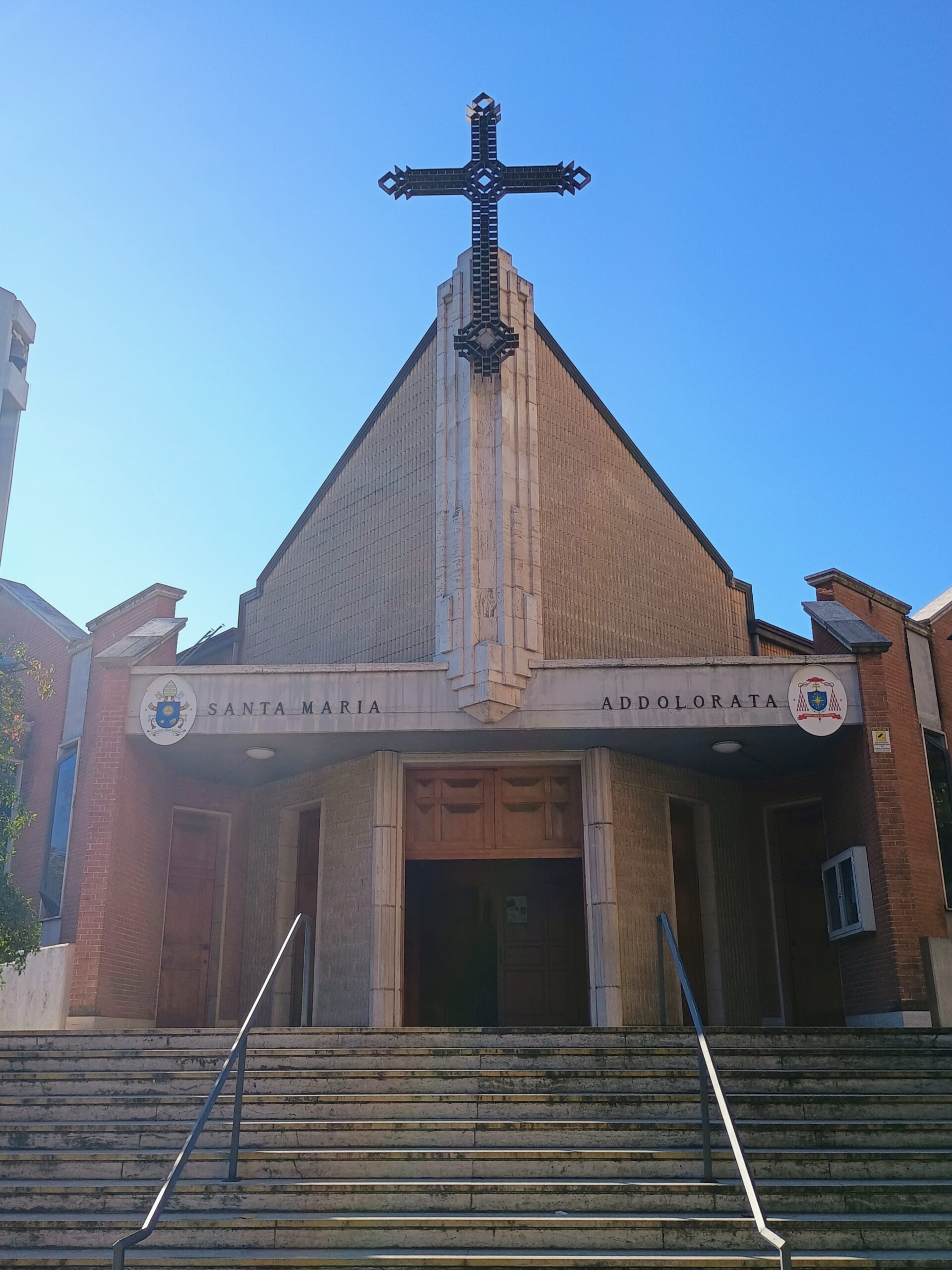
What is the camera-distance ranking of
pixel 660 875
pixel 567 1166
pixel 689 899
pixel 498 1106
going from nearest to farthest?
pixel 567 1166, pixel 498 1106, pixel 660 875, pixel 689 899

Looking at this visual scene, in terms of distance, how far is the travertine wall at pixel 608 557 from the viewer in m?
13.7

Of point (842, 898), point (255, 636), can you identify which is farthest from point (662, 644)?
point (255, 636)

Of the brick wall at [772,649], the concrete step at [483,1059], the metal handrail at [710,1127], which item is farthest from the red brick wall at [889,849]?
the metal handrail at [710,1127]

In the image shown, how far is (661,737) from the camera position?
500 inches

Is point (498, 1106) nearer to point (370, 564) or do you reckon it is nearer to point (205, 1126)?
point (205, 1126)

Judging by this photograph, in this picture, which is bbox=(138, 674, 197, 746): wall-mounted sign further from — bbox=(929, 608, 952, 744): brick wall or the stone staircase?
bbox=(929, 608, 952, 744): brick wall

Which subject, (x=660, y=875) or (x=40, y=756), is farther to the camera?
(x=40, y=756)

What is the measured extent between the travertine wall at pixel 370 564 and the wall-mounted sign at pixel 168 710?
7.66 feet

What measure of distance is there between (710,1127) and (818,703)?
5.35m

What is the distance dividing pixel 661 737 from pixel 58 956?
6.40 m

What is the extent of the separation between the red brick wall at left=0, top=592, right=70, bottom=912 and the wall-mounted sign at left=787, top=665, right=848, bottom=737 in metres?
9.13

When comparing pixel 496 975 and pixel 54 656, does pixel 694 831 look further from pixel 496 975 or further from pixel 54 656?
pixel 54 656

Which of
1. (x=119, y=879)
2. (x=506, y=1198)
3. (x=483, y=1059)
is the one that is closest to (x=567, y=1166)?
(x=506, y=1198)

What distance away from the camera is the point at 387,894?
1278 centimetres
